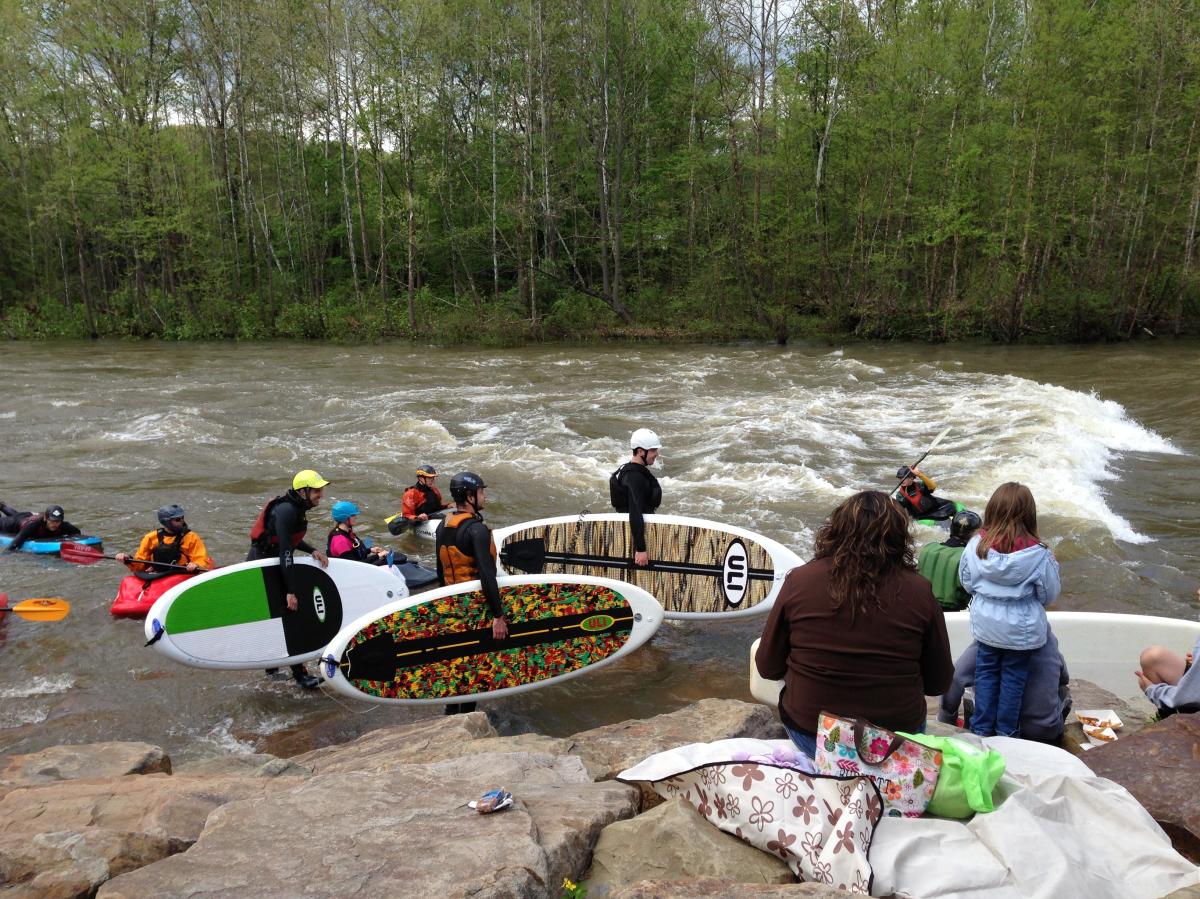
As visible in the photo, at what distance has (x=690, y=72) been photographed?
96.6 ft

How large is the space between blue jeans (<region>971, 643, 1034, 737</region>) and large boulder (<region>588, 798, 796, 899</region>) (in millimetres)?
1757

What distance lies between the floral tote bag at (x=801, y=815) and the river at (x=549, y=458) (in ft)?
9.81

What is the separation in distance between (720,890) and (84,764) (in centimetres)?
335

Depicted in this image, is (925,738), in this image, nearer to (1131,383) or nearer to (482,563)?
(482,563)

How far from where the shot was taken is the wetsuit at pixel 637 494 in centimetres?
648

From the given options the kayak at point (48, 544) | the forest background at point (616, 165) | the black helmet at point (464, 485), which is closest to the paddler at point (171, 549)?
the kayak at point (48, 544)

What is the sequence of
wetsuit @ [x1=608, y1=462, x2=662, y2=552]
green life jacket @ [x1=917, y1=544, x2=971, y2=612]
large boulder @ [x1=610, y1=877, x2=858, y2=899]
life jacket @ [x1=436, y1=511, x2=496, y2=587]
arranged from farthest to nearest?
wetsuit @ [x1=608, y1=462, x2=662, y2=552], life jacket @ [x1=436, y1=511, x2=496, y2=587], green life jacket @ [x1=917, y1=544, x2=971, y2=612], large boulder @ [x1=610, y1=877, x2=858, y2=899]

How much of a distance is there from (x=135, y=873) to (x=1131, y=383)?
20.4m

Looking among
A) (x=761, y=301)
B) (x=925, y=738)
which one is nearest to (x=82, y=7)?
(x=761, y=301)

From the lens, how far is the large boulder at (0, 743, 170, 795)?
3996 mm

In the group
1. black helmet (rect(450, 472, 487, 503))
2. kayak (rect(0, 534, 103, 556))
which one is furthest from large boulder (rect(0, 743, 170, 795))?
kayak (rect(0, 534, 103, 556))

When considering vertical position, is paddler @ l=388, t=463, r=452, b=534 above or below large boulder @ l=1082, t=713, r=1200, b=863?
below

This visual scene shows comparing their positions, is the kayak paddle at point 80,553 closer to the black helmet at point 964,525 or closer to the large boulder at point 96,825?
the large boulder at point 96,825

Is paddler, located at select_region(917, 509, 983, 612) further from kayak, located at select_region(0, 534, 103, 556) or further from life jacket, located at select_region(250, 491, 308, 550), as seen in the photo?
kayak, located at select_region(0, 534, 103, 556)
